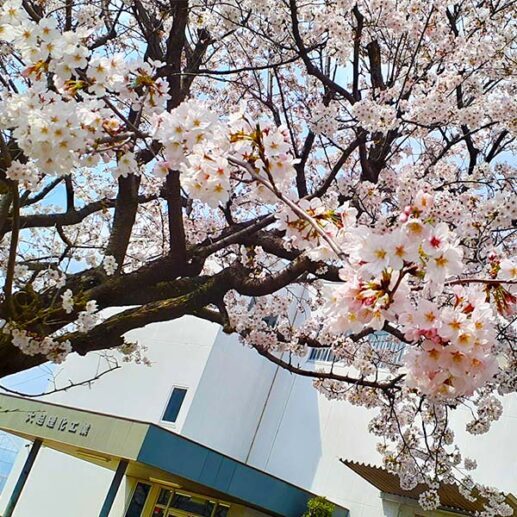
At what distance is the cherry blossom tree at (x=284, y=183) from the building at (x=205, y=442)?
314cm

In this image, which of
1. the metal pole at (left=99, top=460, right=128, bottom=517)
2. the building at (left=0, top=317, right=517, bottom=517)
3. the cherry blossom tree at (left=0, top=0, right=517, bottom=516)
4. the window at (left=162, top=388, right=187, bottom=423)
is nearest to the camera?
the cherry blossom tree at (left=0, top=0, right=517, bottom=516)

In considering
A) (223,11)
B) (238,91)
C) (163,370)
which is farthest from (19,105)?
(163,370)

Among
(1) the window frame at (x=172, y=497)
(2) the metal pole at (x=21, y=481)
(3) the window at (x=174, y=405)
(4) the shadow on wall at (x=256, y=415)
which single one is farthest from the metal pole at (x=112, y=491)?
(1) the window frame at (x=172, y=497)

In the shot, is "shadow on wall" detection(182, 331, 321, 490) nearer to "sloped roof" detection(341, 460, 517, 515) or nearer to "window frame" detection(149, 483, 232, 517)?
"window frame" detection(149, 483, 232, 517)

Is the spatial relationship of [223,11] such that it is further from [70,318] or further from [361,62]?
[70,318]

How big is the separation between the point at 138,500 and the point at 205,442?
6.19 feet

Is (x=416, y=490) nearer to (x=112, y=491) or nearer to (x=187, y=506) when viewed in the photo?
(x=187, y=506)

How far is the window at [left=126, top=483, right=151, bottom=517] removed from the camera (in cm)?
1280

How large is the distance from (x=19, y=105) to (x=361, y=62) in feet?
13.6

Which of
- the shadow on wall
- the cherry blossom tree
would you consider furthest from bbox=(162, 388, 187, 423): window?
the cherry blossom tree

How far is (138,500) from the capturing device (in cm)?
1288

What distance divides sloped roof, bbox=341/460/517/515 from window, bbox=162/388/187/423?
3.97 metres

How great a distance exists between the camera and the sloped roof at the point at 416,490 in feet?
29.4

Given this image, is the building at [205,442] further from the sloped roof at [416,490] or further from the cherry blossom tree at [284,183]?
the cherry blossom tree at [284,183]
